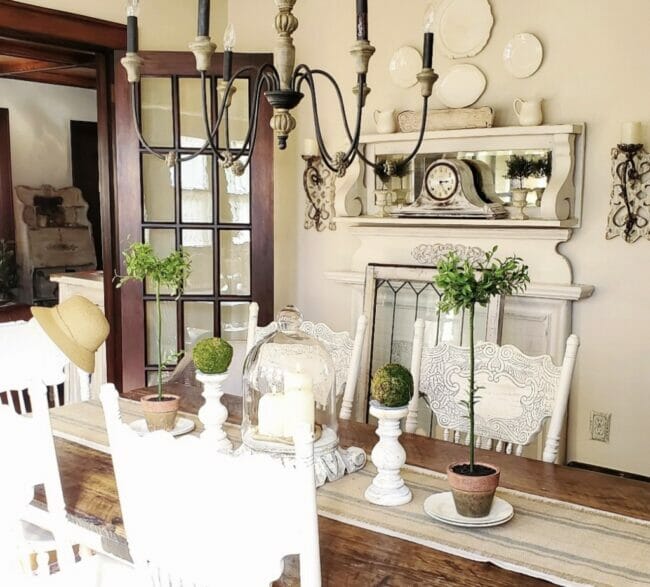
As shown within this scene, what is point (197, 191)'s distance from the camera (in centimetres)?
369

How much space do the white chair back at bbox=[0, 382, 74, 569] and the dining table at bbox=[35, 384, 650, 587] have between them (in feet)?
0.28

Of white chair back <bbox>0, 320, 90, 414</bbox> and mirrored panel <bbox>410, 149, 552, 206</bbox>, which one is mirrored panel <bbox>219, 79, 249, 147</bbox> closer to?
mirrored panel <bbox>410, 149, 552, 206</bbox>

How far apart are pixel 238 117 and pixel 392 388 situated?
2437mm

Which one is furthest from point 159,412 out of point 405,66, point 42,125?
point 42,125

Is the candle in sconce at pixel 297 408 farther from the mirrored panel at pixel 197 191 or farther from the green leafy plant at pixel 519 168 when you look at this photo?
the mirrored panel at pixel 197 191

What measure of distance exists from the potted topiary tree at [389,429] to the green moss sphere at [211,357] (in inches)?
17.4

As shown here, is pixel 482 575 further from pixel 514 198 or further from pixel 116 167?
pixel 116 167

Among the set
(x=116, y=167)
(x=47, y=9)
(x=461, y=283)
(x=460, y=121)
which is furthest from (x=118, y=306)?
(x=461, y=283)

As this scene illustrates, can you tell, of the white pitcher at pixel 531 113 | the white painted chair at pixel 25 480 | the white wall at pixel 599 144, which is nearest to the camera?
the white painted chair at pixel 25 480

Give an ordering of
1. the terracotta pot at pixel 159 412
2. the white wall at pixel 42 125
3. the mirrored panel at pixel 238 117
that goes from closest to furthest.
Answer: the terracotta pot at pixel 159 412 < the mirrored panel at pixel 238 117 < the white wall at pixel 42 125

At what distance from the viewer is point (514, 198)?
318 centimetres

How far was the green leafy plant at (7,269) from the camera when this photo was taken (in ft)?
20.1

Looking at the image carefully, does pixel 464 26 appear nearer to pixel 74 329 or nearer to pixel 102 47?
pixel 102 47

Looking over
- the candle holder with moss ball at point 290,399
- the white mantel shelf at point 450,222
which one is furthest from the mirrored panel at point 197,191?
the candle holder with moss ball at point 290,399
